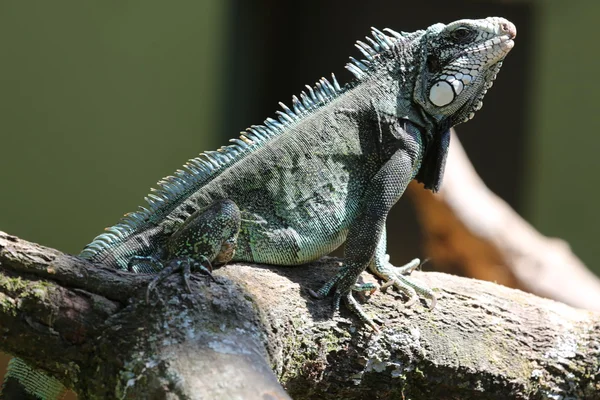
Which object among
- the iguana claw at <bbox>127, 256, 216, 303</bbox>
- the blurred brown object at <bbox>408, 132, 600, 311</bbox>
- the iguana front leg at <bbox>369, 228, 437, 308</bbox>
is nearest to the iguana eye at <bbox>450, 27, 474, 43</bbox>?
the iguana front leg at <bbox>369, 228, 437, 308</bbox>

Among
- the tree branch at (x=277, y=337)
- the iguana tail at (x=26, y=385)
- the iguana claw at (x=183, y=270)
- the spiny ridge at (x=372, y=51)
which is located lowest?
the iguana tail at (x=26, y=385)

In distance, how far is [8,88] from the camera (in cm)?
700

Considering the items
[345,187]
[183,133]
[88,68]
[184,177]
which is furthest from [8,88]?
[345,187]

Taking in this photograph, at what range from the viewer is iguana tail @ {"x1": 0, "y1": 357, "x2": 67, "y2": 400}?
312 centimetres

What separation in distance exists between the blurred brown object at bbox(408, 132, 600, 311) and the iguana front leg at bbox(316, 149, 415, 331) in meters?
2.82

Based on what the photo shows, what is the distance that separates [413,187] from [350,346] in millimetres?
3430

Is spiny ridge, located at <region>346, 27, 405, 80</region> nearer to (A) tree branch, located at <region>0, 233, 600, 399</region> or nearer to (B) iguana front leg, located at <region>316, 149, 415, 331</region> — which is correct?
(B) iguana front leg, located at <region>316, 149, 415, 331</region>

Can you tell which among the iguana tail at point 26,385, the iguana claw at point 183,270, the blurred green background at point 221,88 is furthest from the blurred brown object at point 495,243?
the iguana tail at point 26,385

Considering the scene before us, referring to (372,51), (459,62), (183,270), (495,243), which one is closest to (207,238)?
(183,270)

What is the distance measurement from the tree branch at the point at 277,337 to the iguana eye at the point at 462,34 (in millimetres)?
1442

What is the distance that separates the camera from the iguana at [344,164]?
3549mm

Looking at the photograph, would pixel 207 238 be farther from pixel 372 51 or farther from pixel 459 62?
pixel 459 62

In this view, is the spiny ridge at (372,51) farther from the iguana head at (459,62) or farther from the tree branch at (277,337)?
the tree branch at (277,337)

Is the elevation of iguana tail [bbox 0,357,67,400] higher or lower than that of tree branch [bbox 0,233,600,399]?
lower
